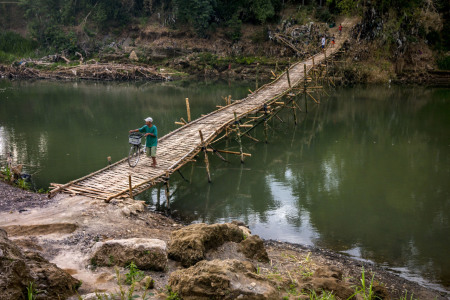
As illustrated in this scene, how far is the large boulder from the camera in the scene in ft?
13.2

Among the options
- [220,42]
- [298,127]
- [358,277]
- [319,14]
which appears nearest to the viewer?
[358,277]

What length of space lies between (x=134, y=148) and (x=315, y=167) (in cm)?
609

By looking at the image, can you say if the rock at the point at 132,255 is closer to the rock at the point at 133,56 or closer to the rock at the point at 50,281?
the rock at the point at 50,281

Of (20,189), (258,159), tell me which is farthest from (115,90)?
(20,189)

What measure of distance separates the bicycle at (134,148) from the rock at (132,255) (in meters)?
4.80

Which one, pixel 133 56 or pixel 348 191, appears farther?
pixel 133 56

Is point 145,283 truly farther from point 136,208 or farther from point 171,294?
point 136,208

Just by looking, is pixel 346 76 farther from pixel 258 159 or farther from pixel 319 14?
pixel 258 159

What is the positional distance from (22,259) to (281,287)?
9.95 feet

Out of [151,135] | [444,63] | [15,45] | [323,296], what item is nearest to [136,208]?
[151,135]

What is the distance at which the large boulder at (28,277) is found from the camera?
4016 mm

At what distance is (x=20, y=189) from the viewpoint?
10.1 metres

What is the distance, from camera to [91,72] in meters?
34.0

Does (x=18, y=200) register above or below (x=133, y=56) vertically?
below
